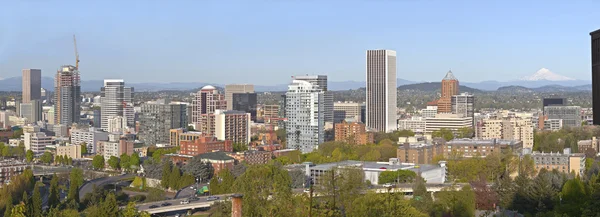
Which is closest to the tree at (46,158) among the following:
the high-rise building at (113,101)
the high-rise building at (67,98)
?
the high-rise building at (113,101)

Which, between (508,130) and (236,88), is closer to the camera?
(508,130)

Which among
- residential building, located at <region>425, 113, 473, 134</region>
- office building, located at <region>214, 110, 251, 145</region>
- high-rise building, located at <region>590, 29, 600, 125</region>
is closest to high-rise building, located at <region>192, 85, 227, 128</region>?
office building, located at <region>214, 110, 251, 145</region>

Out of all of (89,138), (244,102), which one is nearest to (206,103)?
(244,102)

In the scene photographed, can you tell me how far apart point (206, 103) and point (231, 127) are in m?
15.1

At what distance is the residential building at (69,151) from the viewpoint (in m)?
44.1

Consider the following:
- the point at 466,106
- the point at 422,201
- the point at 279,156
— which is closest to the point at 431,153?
the point at 279,156

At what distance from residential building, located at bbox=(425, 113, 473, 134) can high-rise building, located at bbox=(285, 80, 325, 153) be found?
497 inches

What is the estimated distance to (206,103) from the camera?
60.9 m

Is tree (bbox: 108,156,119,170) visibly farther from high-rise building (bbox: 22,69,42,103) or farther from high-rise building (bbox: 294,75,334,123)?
high-rise building (bbox: 22,69,42,103)

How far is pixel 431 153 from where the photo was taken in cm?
3706

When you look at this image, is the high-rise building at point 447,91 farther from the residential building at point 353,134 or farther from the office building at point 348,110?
the residential building at point 353,134

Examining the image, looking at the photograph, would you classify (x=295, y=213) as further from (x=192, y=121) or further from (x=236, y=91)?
(x=236, y=91)

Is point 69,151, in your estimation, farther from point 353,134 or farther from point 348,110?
point 348,110

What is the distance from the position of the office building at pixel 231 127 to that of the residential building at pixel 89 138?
674cm
